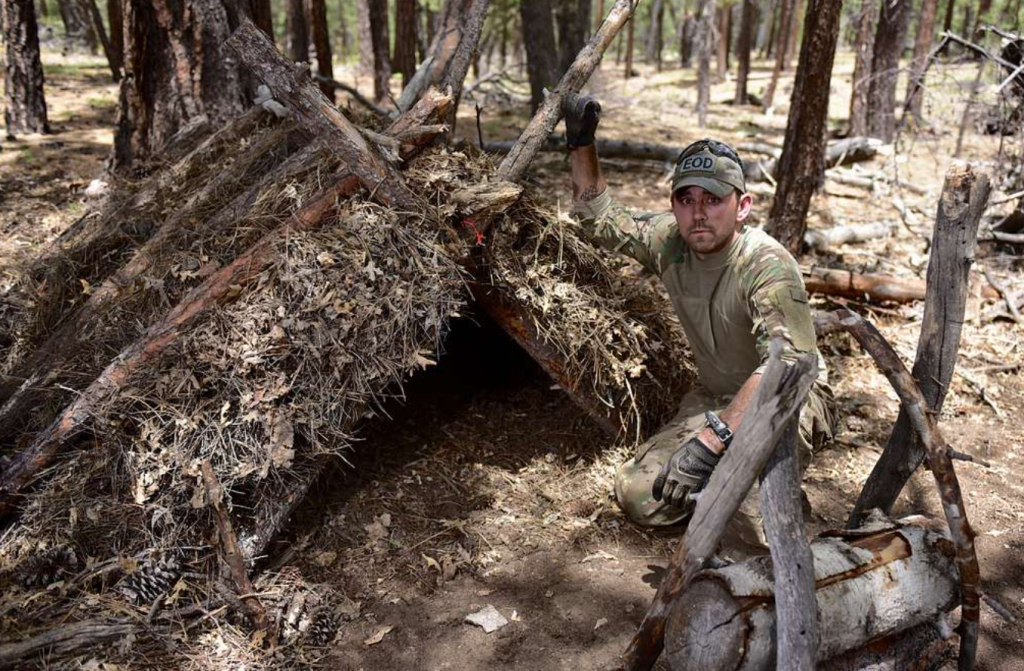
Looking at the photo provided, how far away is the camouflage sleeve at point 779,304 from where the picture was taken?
3229 mm

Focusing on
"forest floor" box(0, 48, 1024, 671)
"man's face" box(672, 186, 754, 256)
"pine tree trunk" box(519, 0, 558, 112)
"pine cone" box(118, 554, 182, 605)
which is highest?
"pine tree trunk" box(519, 0, 558, 112)

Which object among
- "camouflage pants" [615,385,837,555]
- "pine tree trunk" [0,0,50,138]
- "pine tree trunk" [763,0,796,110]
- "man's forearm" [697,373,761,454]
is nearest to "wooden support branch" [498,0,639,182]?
"camouflage pants" [615,385,837,555]

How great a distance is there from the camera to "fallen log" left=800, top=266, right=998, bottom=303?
6.04 m

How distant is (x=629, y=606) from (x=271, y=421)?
1828mm

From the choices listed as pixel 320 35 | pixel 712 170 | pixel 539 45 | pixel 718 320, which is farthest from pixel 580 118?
pixel 320 35

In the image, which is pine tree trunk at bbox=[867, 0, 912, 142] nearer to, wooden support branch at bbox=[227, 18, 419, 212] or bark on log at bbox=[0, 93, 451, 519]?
wooden support branch at bbox=[227, 18, 419, 212]

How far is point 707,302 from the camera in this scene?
12.1 ft

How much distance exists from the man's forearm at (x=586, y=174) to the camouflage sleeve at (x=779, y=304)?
1023 millimetres

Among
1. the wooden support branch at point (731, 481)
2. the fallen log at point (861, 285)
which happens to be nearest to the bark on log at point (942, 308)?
the wooden support branch at point (731, 481)

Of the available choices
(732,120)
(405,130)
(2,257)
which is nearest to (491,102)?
(732,120)

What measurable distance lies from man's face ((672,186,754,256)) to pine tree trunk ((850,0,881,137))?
9178 millimetres

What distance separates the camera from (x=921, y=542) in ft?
9.26

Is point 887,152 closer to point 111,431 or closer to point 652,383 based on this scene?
point 652,383

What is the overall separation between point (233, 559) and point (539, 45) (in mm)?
8538
